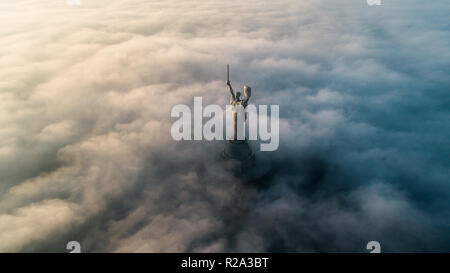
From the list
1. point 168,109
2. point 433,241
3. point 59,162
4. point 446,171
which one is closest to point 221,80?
point 168,109

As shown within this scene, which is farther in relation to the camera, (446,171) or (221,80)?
(221,80)

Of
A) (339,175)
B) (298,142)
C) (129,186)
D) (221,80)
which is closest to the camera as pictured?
(129,186)

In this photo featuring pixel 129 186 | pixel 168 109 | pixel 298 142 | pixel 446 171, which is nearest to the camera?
pixel 129 186

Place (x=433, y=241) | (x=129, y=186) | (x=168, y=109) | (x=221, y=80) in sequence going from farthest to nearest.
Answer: (x=221, y=80), (x=168, y=109), (x=129, y=186), (x=433, y=241)

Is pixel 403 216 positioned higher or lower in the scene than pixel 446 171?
lower

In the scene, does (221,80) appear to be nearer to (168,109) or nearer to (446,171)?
(168,109)

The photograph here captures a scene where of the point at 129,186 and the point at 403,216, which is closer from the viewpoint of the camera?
the point at 403,216

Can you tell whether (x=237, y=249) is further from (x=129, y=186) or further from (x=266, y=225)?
(x=129, y=186)

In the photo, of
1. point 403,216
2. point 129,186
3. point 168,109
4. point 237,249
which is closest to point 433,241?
point 403,216

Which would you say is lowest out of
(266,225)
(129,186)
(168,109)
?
(266,225)
